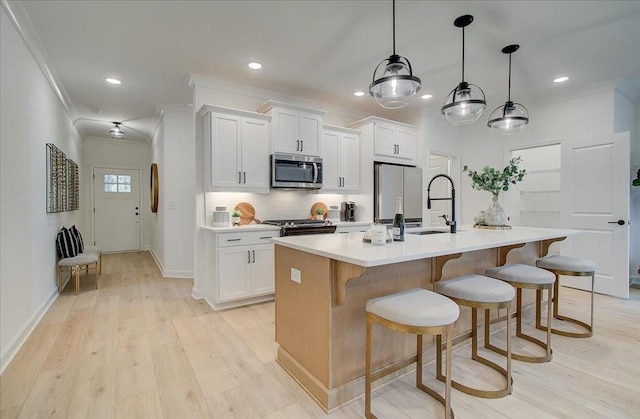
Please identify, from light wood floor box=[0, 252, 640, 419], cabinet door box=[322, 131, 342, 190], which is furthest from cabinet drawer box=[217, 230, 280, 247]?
cabinet door box=[322, 131, 342, 190]

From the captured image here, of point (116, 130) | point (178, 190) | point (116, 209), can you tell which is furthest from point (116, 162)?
point (178, 190)

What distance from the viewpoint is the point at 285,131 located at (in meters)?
4.05

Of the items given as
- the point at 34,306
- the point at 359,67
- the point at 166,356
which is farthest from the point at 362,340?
the point at 34,306

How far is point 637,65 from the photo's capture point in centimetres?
353

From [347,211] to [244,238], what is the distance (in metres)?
1.89

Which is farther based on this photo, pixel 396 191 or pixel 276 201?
pixel 396 191

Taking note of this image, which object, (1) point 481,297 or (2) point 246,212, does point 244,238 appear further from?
(1) point 481,297

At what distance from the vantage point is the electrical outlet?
6.81 ft

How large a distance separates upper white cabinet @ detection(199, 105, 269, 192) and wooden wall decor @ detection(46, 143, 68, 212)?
1.83 m

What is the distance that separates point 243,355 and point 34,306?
7.65ft

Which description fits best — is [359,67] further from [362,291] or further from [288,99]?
[362,291]

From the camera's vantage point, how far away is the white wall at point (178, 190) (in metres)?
4.99

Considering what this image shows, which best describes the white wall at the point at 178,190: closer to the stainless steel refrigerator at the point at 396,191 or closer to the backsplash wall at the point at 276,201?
the backsplash wall at the point at 276,201

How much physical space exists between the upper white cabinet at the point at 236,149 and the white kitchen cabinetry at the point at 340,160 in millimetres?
965
